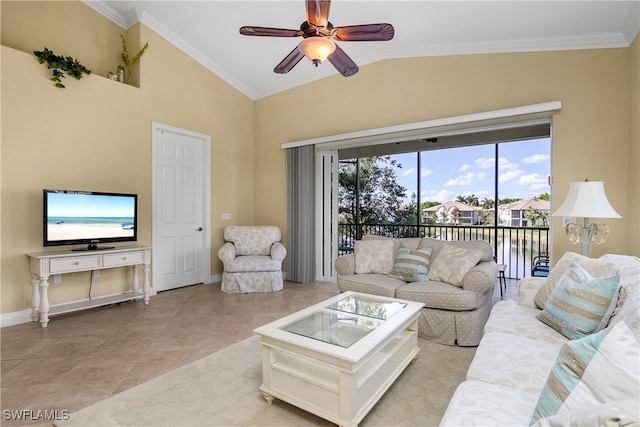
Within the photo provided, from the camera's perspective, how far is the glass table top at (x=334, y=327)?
1.77 metres

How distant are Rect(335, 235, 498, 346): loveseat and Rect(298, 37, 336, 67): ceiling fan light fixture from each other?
2048 millimetres

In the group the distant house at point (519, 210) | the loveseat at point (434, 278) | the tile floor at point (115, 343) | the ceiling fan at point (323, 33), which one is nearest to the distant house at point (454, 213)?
the distant house at point (519, 210)

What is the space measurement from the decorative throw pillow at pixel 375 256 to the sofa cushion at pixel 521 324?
1.27 m

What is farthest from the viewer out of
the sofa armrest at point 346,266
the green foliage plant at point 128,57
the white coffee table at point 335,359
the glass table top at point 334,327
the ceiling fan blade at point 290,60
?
the green foliage plant at point 128,57

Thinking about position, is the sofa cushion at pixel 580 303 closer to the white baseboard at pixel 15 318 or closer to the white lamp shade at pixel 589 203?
the white lamp shade at pixel 589 203

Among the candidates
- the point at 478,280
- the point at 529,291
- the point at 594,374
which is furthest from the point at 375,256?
the point at 594,374

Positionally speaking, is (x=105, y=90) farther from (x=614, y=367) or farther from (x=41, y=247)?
(x=614, y=367)

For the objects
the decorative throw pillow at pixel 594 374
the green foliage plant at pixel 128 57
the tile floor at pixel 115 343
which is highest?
the green foliage plant at pixel 128 57

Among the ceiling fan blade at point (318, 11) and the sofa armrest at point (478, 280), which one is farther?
the sofa armrest at point (478, 280)

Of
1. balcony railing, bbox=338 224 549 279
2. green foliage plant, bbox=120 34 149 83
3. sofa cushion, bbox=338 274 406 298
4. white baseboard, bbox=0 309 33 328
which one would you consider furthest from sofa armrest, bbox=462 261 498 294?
green foliage plant, bbox=120 34 149 83

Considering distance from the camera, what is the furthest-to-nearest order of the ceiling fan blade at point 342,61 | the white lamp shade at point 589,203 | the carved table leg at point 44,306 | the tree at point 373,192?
the tree at point 373,192, the carved table leg at point 44,306, the ceiling fan blade at point 342,61, the white lamp shade at point 589,203

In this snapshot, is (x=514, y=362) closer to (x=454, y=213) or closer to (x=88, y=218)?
(x=88, y=218)

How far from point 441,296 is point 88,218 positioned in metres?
3.76

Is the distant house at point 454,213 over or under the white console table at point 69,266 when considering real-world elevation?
over
